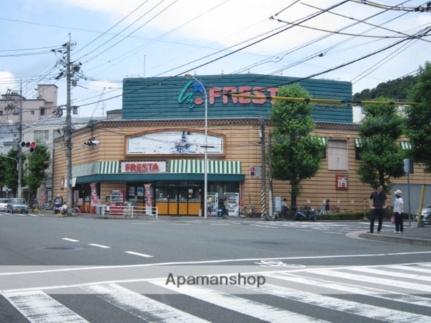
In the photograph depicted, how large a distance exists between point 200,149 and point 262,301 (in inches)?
1498

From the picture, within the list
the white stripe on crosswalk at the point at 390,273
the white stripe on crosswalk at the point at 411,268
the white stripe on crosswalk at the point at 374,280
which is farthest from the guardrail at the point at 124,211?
the white stripe on crosswalk at the point at 374,280

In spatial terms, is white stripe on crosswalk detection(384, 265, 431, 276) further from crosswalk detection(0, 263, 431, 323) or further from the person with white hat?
the person with white hat

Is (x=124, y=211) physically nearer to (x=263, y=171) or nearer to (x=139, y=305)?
(x=263, y=171)

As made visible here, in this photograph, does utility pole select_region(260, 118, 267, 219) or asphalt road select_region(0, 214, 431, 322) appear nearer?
asphalt road select_region(0, 214, 431, 322)

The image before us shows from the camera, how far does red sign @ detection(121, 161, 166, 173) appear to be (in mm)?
46156

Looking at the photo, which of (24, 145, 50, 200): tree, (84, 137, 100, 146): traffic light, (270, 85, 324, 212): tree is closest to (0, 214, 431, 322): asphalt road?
(270, 85, 324, 212): tree

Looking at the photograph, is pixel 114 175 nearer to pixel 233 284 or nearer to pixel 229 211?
pixel 229 211

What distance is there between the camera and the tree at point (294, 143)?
42.6 metres

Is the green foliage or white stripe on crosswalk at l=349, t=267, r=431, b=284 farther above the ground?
the green foliage

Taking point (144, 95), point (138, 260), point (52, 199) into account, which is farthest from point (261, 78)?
point (138, 260)

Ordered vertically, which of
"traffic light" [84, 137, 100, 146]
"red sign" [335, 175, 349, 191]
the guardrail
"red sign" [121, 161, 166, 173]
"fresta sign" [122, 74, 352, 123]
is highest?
"fresta sign" [122, 74, 352, 123]

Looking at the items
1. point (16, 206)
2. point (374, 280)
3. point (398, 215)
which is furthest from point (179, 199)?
point (374, 280)

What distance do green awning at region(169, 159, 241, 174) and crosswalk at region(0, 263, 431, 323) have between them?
34.1 metres

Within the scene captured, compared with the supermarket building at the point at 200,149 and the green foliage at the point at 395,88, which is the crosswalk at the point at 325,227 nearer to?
the supermarket building at the point at 200,149
